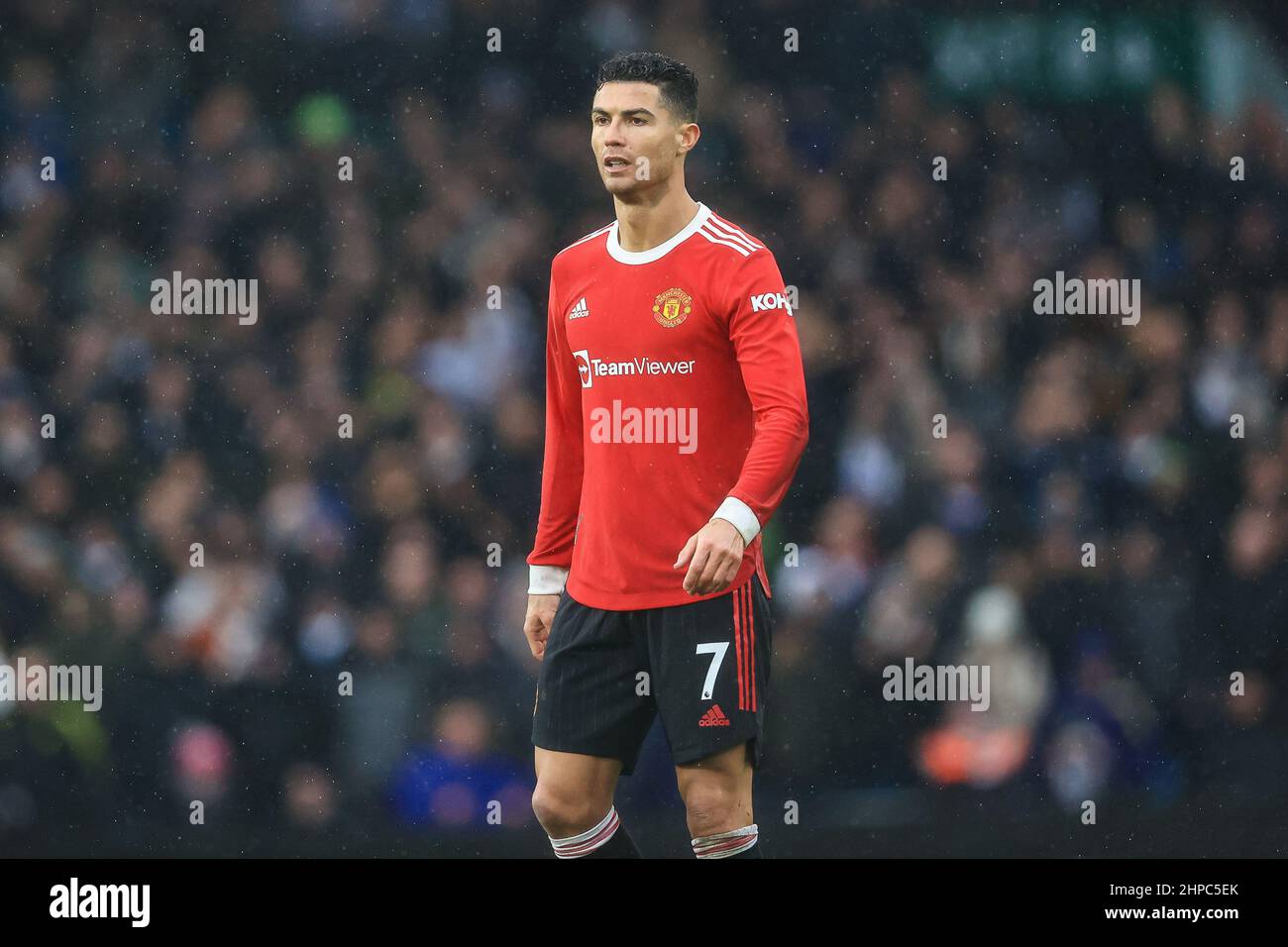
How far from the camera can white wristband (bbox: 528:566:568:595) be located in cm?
375

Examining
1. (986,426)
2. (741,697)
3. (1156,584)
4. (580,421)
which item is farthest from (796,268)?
(741,697)

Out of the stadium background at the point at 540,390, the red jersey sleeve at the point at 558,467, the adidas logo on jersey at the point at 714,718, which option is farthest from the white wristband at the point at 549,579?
the stadium background at the point at 540,390

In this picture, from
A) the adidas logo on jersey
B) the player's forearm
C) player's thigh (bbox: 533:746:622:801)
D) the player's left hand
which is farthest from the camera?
player's thigh (bbox: 533:746:622:801)

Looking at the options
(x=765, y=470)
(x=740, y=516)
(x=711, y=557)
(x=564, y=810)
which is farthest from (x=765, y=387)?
(x=564, y=810)

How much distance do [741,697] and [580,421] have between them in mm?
758

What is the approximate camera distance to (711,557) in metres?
3.07

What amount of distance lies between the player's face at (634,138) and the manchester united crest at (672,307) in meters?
0.24

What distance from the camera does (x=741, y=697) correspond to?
3402 mm

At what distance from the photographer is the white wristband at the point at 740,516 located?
3150mm

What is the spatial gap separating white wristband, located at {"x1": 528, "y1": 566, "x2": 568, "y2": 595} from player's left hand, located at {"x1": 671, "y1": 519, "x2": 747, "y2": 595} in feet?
2.24

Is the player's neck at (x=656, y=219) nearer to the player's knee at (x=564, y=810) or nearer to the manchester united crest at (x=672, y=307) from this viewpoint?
the manchester united crest at (x=672, y=307)

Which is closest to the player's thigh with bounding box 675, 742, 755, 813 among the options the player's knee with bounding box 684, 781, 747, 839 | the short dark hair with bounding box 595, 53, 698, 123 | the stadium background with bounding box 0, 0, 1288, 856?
the player's knee with bounding box 684, 781, 747, 839

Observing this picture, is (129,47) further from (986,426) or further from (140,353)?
(986,426)

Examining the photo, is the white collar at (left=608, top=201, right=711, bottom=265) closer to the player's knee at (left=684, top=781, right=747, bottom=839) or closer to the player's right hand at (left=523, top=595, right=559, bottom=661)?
the player's right hand at (left=523, top=595, right=559, bottom=661)
